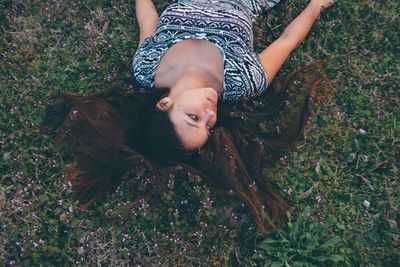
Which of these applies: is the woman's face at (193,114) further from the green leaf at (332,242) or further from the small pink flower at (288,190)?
the green leaf at (332,242)

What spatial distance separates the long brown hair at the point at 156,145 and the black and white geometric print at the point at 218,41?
260 mm

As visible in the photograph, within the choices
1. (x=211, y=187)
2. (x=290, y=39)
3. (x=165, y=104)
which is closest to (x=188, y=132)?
(x=165, y=104)

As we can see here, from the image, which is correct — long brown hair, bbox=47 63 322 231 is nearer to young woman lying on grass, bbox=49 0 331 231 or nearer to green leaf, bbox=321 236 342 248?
young woman lying on grass, bbox=49 0 331 231

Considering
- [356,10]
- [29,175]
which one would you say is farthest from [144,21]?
[356,10]

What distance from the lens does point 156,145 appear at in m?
4.50

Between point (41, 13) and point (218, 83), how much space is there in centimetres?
282

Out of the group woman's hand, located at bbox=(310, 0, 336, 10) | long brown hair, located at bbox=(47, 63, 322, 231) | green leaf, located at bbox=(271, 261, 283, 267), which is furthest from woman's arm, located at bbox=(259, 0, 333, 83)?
green leaf, located at bbox=(271, 261, 283, 267)

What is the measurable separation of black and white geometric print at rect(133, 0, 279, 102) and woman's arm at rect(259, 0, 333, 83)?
0.20m

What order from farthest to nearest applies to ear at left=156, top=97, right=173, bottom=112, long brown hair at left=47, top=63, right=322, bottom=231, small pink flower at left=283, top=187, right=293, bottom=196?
small pink flower at left=283, top=187, right=293, bottom=196 < long brown hair at left=47, top=63, right=322, bottom=231 < ear at left=156, top=97, right=173, bottom=112

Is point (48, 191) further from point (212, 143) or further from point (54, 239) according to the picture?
point (212, 143)

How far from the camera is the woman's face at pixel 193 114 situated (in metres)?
4.28

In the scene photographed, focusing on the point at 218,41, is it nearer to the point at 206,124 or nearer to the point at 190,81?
the point at 190,81

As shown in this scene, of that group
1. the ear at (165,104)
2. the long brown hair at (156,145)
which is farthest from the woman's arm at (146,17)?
the ear at (165,104)

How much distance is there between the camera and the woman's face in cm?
428
